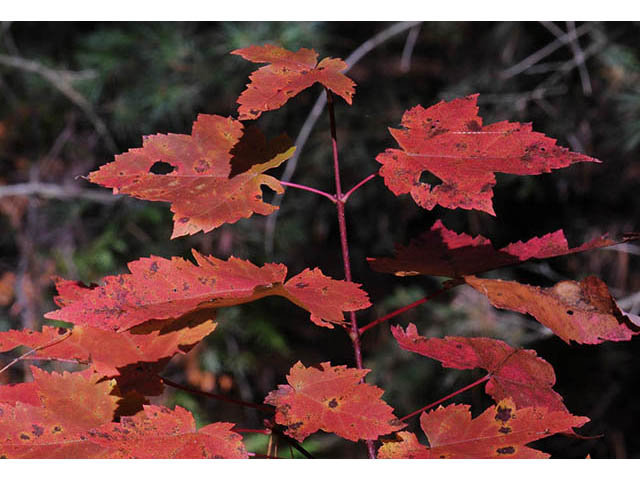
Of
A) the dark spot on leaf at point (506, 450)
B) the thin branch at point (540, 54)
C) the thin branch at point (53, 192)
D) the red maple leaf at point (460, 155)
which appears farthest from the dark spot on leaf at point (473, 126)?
the thin branch at point (53, 192)

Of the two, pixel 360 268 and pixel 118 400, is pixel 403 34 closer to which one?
pixel 360 268

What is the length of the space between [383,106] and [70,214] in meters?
1.04

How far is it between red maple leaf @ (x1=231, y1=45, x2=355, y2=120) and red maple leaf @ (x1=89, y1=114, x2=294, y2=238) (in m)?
0.05

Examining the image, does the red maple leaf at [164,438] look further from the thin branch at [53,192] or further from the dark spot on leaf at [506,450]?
the thin branch at [53,192]

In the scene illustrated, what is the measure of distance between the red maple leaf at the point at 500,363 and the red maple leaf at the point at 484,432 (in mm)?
55

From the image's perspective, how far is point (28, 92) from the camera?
7.64 ft

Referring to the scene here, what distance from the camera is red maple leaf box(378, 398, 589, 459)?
0.47 m

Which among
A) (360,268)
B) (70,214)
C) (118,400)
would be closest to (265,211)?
(118,400)

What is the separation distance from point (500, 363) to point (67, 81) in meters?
1.96

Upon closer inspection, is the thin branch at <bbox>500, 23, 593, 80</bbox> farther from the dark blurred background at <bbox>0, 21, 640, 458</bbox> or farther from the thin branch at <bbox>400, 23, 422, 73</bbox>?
the thin branch at <bbox>400, 23, 422, 73</bbox>

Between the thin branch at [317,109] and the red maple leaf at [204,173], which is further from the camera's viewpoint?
the thin branch at [317,109]

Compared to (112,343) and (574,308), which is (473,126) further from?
(112,343)

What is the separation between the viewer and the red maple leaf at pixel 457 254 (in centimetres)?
57

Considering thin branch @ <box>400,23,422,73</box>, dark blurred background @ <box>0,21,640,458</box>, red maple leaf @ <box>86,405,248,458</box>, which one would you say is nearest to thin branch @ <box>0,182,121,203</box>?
dark blurred background @ <box>0,21,640,458</box>
